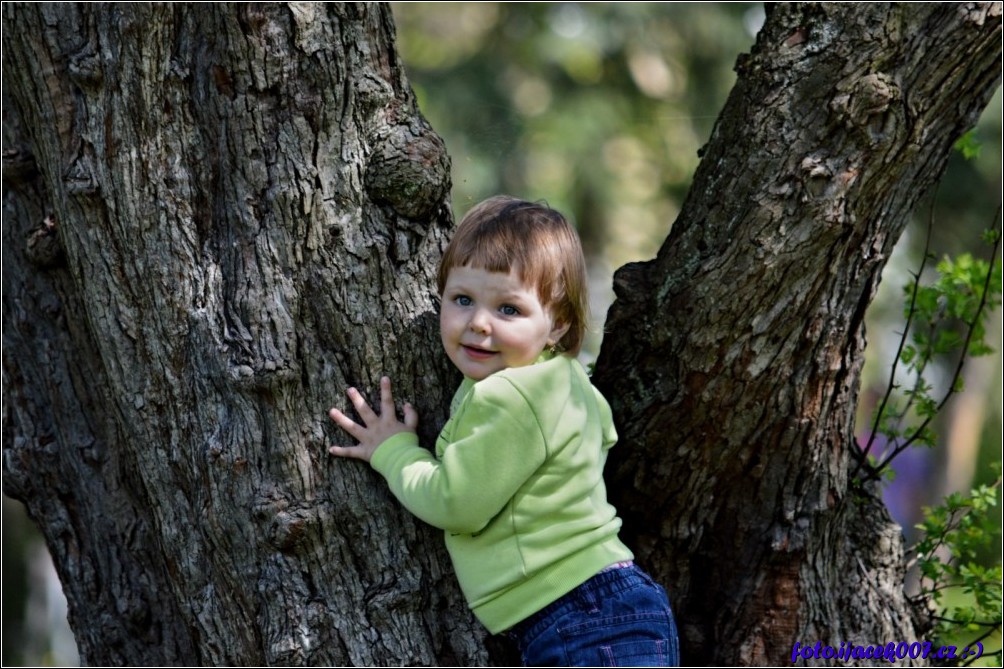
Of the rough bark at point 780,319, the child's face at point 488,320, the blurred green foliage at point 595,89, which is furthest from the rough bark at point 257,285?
the blurred green foliage at point 595,89

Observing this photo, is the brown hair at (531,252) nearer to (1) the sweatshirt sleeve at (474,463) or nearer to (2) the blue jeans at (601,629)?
(1) the sweatshirt sleeve at (474,463)

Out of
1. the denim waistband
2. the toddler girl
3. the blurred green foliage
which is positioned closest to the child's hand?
the toddler girl

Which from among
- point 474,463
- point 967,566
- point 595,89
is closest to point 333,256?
point 474,463

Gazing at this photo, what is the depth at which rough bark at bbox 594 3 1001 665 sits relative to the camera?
2473mm

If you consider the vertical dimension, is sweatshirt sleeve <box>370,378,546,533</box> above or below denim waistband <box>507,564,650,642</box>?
above

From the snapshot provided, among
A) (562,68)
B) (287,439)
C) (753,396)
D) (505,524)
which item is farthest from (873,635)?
(562,68)

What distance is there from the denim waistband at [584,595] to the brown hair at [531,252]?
0.57 metres

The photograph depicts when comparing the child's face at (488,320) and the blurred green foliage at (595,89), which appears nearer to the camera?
the child's face at (488,320)

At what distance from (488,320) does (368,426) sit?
383mm

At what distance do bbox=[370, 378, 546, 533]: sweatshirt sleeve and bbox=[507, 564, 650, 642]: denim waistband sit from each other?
28 centimetres

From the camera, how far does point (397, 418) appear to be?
8.36 ft

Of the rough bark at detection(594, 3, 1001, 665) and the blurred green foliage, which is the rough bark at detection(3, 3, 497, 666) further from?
the blurred green foliage

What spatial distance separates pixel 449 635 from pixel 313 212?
1.06 metres

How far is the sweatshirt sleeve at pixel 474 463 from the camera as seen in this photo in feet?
7.79
